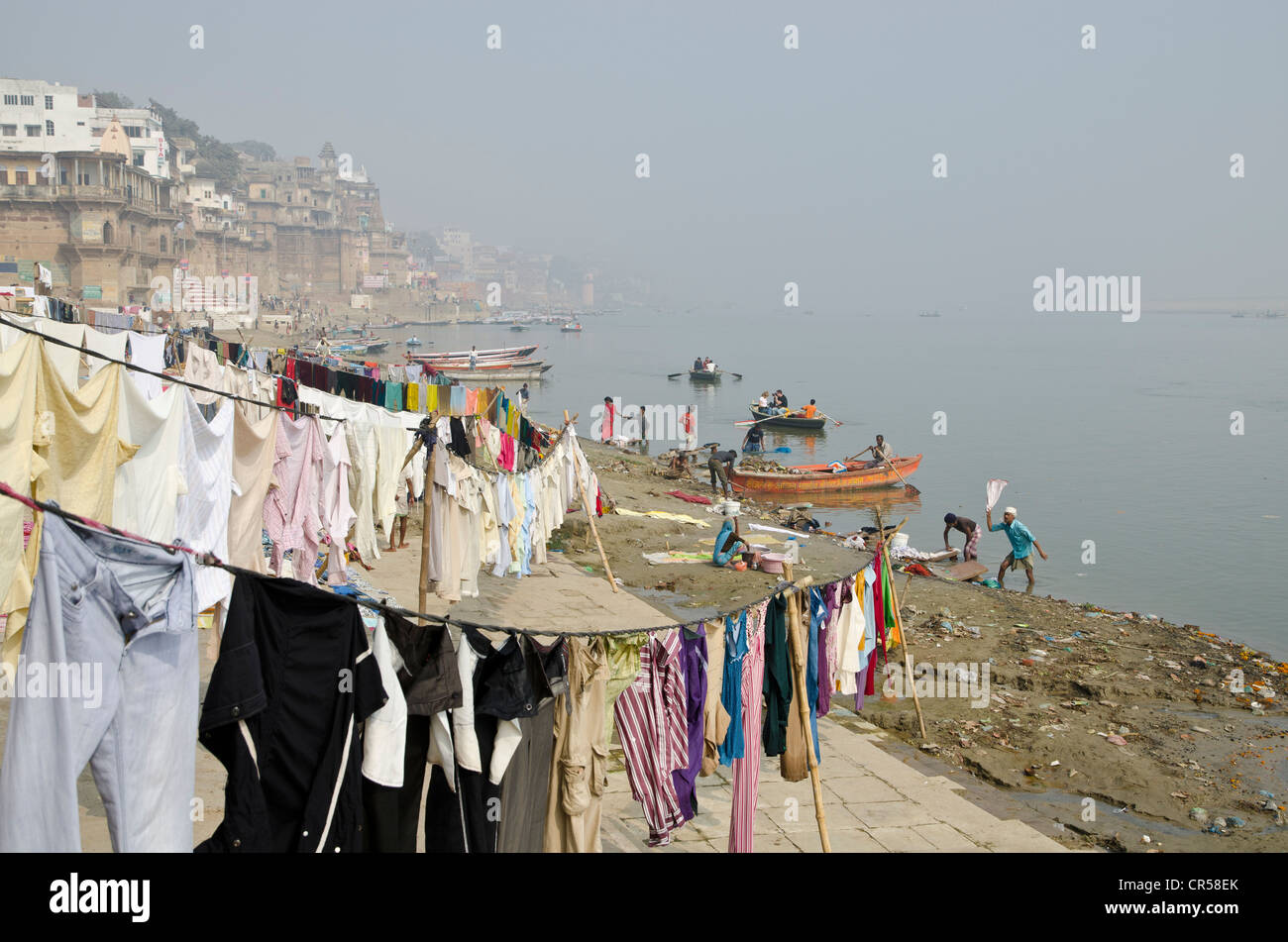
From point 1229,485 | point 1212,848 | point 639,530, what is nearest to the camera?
point 1212,848

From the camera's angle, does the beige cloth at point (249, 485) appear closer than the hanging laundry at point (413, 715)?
No

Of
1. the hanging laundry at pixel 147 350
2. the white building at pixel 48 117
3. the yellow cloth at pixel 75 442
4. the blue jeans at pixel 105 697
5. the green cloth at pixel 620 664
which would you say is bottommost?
the green cloth at pixel 620 664

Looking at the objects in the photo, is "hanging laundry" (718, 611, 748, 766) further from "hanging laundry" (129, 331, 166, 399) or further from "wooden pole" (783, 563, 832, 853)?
"hanging laundry" (129, 331, 166, 399)

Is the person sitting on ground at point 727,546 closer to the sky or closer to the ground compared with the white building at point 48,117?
closer to the ground

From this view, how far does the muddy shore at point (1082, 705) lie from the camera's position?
949 centimetres

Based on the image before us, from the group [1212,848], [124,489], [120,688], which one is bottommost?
[1212,848]

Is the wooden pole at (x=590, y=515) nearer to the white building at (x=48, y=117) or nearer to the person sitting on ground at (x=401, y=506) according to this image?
the person sitting on ground at (x=401, y=506)

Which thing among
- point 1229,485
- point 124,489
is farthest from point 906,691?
point 1229,485

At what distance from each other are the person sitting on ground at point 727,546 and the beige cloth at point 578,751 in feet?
37.9

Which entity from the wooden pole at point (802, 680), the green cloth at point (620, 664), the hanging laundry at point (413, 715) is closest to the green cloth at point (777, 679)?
the wooden pole at point (802, 680)

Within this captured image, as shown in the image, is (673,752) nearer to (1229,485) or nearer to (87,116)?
(1229,485)

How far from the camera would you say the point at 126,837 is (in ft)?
11.6
